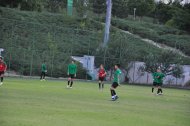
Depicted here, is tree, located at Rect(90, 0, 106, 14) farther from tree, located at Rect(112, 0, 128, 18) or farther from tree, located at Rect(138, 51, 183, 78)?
tree, located at Rect(138, 51, 183, 78)

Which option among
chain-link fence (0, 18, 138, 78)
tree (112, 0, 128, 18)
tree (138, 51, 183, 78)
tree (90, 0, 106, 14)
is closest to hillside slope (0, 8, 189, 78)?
chain-link fence (0, 18, 138, 78)

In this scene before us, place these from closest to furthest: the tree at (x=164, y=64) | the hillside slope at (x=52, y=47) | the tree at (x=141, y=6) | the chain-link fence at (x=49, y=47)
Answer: the chain-link fence at (x=49, y=47) → the hillside slope at (x=52, y=47) → the tree at (x=164, y=64) → the tree at (x=141, y=6)

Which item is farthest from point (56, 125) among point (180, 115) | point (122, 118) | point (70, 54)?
point (70, 54)

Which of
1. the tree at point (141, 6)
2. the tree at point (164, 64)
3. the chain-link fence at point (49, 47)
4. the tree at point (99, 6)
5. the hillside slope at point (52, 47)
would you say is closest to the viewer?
the chain-link fence at point (49, 47)

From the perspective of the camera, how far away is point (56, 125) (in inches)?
601

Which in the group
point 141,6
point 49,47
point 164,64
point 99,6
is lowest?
point 164,64

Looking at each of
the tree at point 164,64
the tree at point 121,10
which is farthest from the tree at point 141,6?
the tree at point 164,64

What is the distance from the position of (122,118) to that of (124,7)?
291ft

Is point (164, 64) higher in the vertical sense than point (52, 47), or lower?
lower

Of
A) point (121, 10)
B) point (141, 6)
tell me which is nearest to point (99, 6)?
point (121, 10)

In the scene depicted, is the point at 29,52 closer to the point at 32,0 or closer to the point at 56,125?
the point at 32,0

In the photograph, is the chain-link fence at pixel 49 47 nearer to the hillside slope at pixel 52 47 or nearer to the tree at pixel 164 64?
the hillside slope at pixel 52 47

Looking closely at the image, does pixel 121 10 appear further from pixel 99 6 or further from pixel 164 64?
pixel 164 64

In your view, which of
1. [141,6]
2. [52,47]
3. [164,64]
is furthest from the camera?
[141,6]
